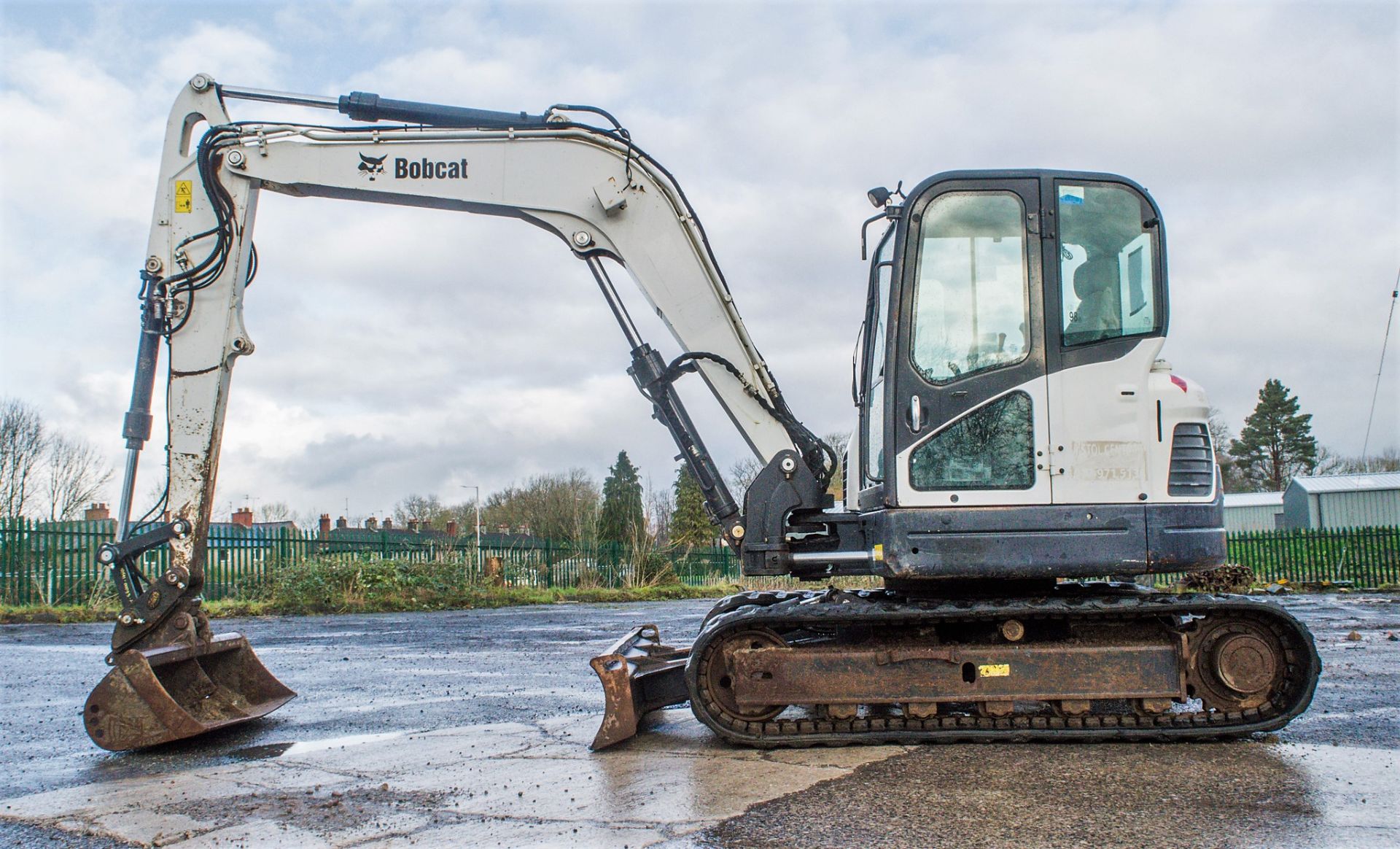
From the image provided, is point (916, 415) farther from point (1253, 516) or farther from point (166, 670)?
point (1253, 516)

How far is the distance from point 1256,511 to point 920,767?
53009 millimetres

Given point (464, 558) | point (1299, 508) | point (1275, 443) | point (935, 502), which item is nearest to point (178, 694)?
point (935, 502)

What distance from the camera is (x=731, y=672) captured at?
5.39 meters

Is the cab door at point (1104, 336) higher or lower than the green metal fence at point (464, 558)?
higher

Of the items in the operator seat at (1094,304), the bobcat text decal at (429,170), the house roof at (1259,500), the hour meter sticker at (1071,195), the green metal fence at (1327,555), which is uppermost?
the bobcat text decal at (429,170)

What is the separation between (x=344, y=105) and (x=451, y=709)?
414cm

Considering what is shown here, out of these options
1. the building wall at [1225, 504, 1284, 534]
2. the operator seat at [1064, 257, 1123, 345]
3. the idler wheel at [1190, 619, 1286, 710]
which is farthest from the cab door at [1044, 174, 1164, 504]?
the building wall at [1225, 504, 1284, 534]

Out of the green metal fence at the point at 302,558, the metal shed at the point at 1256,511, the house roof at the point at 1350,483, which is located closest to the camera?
the green metal fence at the point at 302,558

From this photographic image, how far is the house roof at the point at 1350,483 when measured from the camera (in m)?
42.0

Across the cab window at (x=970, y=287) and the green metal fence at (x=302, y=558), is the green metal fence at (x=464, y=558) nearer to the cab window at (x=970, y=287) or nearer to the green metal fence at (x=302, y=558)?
the green metal fence at (x=302, y=558)

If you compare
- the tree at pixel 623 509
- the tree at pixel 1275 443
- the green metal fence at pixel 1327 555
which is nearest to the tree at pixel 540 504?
the tree at pixel 623 509

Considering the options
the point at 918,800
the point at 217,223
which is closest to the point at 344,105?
the point at 217,223

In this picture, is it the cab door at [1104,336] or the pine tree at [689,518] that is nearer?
the cab door at [1104,336]

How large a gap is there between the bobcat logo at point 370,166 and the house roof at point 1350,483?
153 feet
